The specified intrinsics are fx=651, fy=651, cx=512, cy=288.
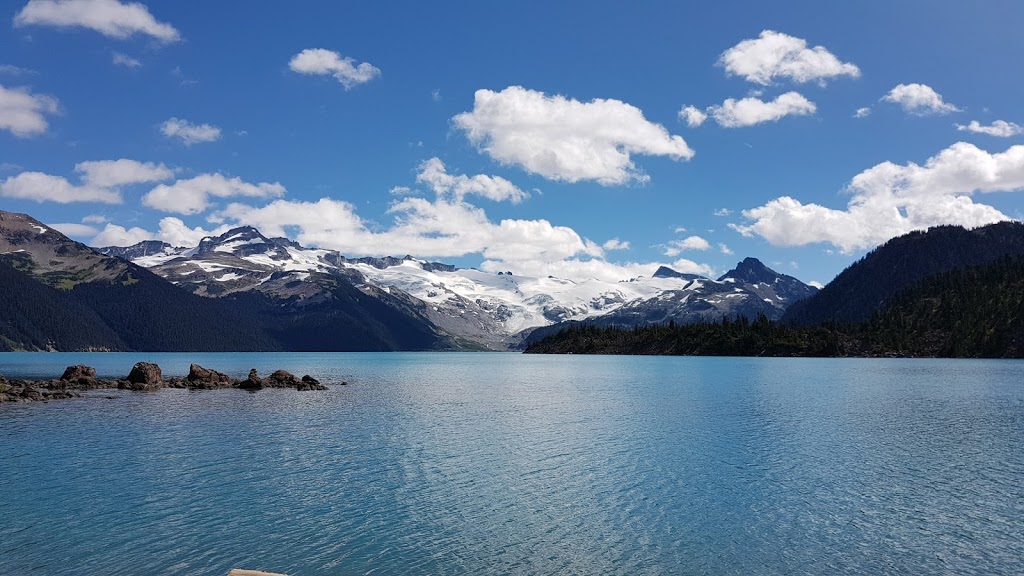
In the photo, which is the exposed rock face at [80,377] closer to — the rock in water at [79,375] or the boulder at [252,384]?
the rock in water at [79,375]

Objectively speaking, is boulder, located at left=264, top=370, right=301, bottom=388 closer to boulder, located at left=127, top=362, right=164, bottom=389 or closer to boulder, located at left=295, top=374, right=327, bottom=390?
boulder, located at left=295, top=374, right=327, bottom=390

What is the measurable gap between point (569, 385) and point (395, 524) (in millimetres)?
110302

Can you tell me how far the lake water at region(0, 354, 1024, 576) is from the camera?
31125 mm

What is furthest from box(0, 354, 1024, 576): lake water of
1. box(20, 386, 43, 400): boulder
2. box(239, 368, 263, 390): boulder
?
box(239, 368, 263, 390): boulder

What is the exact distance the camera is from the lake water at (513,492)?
3112 cm

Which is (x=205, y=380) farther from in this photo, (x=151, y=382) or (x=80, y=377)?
(x=80, y=377)

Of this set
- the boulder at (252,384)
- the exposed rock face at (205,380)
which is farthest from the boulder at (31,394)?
the boulder at (252,384)

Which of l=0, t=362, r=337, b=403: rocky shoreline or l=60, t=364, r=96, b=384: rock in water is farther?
l=60, t=364, r=96, b=384: rock in water

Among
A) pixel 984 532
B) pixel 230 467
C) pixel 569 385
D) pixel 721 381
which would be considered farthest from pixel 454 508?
pixel 721 381


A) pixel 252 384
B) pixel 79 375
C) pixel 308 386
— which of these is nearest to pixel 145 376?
pixel 79 375

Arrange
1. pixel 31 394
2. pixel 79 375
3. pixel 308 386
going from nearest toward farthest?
1. pixel 31 394
2. pixel 308 386
3. pixel 79 375

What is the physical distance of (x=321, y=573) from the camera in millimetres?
28953

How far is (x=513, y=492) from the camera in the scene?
4359 centimetres

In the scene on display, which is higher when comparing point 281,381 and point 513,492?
point 281,381
